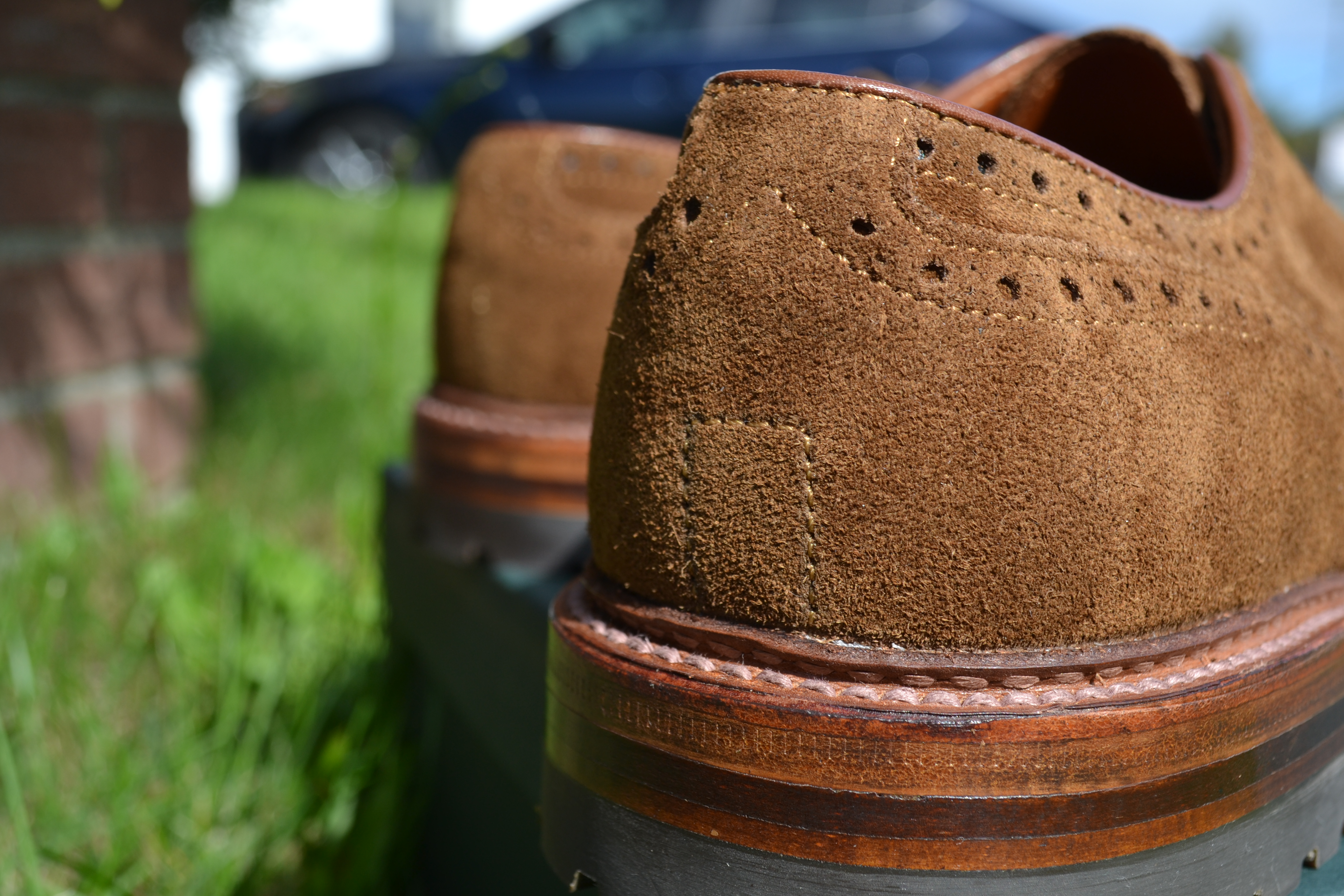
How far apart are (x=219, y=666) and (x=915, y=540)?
3.71 feet

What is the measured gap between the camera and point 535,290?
1188 mm

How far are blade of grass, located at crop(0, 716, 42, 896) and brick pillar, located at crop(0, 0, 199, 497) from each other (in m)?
0.83

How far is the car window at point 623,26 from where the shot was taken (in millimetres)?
4820

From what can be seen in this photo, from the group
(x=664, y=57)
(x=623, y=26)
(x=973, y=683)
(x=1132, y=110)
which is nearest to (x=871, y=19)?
(x=664, y=57)

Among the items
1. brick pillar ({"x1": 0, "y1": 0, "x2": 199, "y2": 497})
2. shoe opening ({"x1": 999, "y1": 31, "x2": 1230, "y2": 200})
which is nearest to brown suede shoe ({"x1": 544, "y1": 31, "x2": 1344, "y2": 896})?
shoe opening ({"x1": 999, "y1": 31, "x2": 1230, "y2": 200})

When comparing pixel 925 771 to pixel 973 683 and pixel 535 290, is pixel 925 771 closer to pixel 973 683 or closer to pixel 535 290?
pixel 973 683

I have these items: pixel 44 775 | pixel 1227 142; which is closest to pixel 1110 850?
pixel 1227 142

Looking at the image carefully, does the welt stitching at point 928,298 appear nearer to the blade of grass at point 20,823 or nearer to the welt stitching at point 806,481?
the welt stitching at point 806,481

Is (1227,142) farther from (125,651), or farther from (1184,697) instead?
(125,651)

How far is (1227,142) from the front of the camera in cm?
80

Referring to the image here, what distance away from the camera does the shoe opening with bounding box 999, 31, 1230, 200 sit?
84 cm

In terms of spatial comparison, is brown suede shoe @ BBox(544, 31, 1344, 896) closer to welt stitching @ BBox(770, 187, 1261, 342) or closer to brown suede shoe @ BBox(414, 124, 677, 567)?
welt stitching @ BBox(770, 187, 1261, 342)

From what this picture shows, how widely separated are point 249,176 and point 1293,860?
6.06 meters

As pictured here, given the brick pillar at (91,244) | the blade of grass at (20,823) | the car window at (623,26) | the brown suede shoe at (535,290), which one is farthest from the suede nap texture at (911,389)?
the car window at (623,26)
